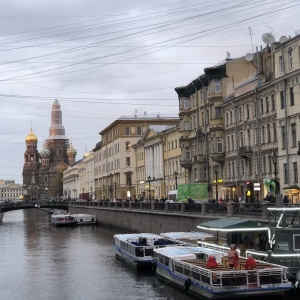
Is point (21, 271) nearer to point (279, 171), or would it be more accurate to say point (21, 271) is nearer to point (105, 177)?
point (279, 171)

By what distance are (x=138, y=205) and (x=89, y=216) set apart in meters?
25.4

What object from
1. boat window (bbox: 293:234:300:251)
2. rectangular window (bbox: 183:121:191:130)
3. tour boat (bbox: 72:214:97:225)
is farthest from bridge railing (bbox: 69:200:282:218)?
tour boat (bbox: 72:214:97:225)

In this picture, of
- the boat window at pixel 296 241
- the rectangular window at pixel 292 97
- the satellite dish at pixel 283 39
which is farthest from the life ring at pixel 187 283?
the satellite dish at pixel 283 39

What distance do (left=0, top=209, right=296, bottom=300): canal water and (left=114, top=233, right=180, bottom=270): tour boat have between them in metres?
0.60

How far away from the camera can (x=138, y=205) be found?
235ft

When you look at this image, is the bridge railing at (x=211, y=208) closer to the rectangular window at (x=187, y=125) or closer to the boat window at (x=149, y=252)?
the boat window at (x=149, y=252)

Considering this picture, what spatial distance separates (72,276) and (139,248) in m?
4.35

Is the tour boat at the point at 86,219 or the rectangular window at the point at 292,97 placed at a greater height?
the rectangular window at the point at 292,97

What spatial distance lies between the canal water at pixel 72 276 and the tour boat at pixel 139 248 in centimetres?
60

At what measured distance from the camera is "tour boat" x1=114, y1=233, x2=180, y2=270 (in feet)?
132

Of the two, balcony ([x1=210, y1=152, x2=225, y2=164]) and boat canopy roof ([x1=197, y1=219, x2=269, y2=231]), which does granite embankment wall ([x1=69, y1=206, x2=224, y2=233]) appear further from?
boat canopy roof ([x1=197, y1=219, x2=269, y2=231])

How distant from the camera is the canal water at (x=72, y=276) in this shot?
3212cm

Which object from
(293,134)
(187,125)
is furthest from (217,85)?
(293,134)

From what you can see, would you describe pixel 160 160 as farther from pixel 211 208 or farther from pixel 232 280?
pixel 232 280
